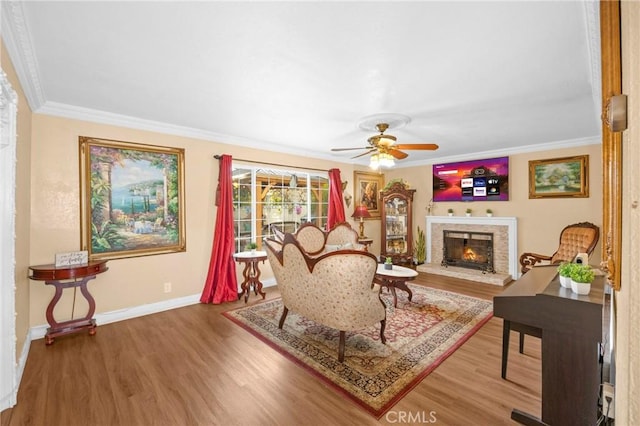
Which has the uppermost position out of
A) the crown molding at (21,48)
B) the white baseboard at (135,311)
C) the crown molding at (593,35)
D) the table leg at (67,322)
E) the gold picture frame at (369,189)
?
the crown molding at (21,48)

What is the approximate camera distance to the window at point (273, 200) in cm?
482

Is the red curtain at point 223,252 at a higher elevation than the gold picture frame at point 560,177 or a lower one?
lower

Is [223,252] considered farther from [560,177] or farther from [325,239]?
[560,177]

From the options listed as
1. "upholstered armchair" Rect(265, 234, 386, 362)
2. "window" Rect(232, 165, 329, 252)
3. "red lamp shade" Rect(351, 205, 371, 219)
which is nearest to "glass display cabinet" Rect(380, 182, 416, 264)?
"red lamp shade" Rect(351, 205, 371, 219)

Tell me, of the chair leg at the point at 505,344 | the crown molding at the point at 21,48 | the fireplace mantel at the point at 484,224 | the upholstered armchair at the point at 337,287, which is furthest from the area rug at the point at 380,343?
the crown molding at the point at 21,48

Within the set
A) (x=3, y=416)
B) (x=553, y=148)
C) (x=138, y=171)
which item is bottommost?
(x=3, y=416)

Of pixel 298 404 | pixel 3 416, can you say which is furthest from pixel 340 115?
pixel 3 416

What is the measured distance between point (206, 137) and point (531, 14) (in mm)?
4062

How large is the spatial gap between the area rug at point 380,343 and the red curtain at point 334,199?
7.73 feet

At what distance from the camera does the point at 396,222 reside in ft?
23.0

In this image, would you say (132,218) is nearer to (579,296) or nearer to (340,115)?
(340,115)

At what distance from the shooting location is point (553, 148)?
5008 mm

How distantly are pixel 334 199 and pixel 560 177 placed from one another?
425 centimetres

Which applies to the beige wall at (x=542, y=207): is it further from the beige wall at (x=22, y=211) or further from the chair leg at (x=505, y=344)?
the beige wall at (x=22, y=211)
